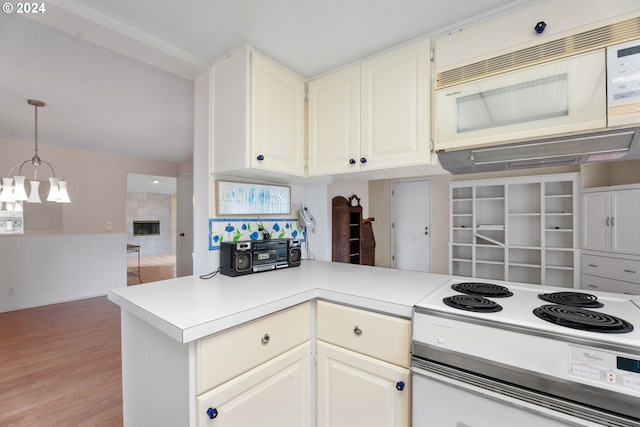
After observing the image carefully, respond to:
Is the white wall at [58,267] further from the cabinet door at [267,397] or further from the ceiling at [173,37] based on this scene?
the cabinet door at [267,397]

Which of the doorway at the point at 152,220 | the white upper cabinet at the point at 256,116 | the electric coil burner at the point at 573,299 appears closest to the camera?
the electric coil burner at the point at 573,299

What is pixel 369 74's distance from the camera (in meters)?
1.58

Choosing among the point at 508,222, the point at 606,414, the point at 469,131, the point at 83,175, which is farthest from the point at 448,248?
the point at 83,175

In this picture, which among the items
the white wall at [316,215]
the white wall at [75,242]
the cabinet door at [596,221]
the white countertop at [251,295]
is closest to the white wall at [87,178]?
the white wall at [75,242]

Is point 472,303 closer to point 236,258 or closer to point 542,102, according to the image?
point 542,102

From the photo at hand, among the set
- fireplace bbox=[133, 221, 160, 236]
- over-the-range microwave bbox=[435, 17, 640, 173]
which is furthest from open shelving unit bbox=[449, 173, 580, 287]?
fireplace bbox=[133, 221, 160, 236]

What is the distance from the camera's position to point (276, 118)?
1646mm

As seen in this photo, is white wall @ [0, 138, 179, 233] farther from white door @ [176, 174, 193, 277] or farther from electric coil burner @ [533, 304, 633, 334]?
electric coil burner @ [533, 304, 633, 334]

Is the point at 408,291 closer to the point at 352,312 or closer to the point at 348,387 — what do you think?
the point at 352,312

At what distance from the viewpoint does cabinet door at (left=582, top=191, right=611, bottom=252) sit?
3.05 m

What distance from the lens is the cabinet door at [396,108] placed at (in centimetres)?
141

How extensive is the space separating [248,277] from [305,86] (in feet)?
4.13

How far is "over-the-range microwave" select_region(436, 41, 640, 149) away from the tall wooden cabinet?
261 cm

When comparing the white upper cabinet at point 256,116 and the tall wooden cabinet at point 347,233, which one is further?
the tall wooden cabinet at point 347,233
